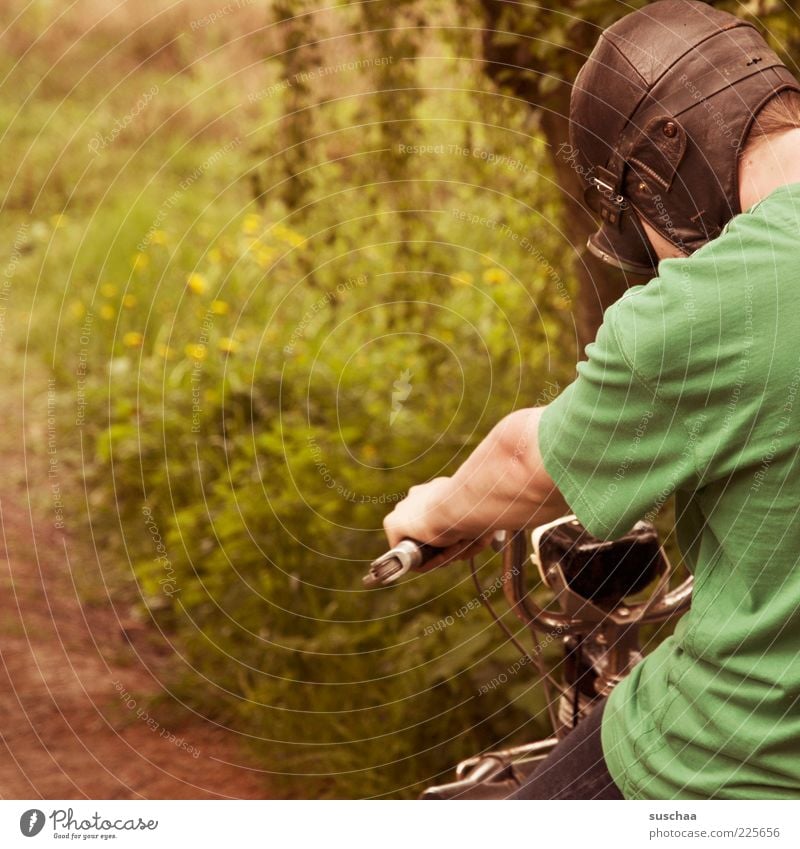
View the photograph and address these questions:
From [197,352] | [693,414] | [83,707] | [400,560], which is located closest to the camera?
[693,414]

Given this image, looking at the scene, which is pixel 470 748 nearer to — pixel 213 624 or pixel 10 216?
pixel 213 624

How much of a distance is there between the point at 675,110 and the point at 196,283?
8.73 feet

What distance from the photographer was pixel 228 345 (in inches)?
125

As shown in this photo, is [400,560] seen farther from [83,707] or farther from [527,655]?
[83,707]

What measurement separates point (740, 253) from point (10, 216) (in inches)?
186

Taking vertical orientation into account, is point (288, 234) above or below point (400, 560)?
above

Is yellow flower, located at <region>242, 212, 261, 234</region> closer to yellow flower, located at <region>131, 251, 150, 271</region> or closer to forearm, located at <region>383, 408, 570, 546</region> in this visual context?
yellow flower, located at <region>131, 251, 150, 271</region>

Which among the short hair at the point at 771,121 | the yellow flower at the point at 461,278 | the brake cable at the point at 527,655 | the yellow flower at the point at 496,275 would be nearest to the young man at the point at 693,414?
the short hair at the point at 771,121

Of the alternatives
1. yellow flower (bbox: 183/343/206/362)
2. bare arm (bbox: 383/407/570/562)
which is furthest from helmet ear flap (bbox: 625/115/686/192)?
yellow flower (bbox: 183/343/206/362)

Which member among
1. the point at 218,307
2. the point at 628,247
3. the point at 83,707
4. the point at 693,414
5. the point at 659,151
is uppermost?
the point at 659,151

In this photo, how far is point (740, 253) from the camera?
1.05 m

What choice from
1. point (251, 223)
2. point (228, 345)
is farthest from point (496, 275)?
point (251, 223)

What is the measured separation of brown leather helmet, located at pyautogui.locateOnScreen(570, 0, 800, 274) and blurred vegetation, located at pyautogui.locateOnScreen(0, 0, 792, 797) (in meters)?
0.73
